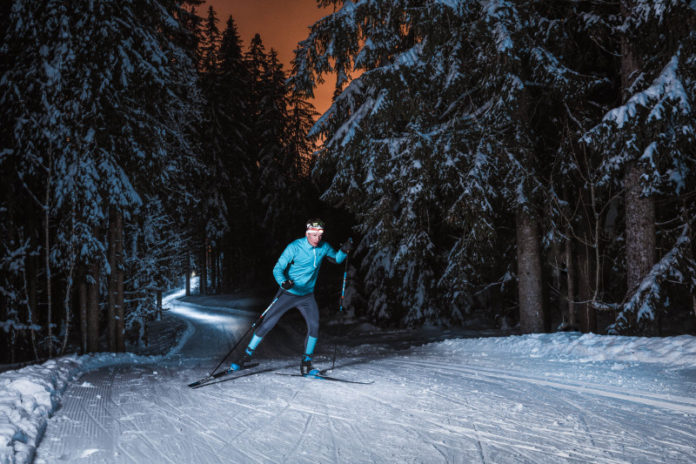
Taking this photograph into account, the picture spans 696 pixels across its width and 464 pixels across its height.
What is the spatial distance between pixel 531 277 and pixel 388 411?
22.7 ft

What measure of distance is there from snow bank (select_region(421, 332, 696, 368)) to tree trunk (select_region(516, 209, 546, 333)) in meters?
1.97

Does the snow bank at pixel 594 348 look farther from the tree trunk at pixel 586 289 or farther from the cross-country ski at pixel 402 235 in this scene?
the tree trunk at pixel 586 289

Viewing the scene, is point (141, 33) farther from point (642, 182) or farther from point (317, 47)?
point (642, 182)

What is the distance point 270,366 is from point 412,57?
6.71 meters

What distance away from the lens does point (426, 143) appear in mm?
9172

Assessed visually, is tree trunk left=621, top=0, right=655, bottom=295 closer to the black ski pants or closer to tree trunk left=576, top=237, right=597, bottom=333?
tree trunk left=576, top=237, right=597, bottom=333

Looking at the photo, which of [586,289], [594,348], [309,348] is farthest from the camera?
[586,289]

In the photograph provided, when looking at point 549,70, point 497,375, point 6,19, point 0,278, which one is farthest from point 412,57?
point 0,278

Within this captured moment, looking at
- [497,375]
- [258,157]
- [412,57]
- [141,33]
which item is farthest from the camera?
[258,157]

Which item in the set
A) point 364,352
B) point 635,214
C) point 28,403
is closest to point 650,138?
point 635,214

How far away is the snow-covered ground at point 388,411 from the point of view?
3.26m

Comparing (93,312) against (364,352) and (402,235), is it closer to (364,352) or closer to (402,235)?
(364,352)

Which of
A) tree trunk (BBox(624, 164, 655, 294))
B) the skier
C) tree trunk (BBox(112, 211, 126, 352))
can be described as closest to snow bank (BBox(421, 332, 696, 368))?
tree trunk (BBox(624, 164, 655, 294))

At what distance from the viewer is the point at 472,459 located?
312 centimetres
